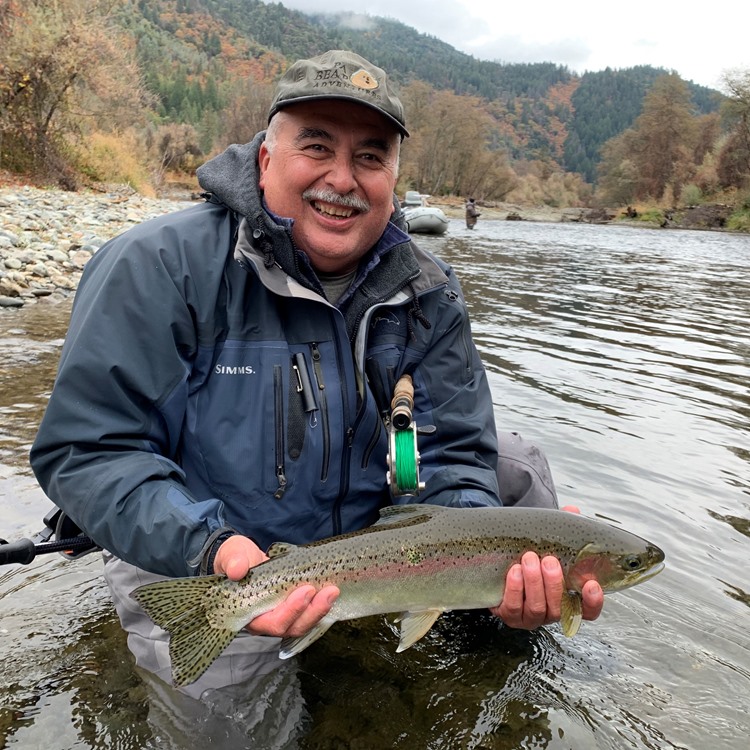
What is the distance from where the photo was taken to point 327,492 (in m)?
2.82

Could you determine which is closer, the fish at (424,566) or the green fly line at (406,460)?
the fish at (424,566)

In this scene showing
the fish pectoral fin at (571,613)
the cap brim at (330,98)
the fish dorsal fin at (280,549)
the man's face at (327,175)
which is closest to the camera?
the fish dorsal fin at (280,549)

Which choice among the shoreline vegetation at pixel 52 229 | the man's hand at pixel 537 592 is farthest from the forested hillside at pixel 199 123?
the man's hand at pixel 537 592

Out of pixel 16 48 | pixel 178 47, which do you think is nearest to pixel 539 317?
pixel 16 48

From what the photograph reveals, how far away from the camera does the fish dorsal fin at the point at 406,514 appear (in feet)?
8.63

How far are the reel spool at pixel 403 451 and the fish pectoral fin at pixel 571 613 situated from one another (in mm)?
694

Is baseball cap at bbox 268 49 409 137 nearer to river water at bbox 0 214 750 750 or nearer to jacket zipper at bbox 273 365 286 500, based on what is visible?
jacket zipper at bbox 273 365 286 500

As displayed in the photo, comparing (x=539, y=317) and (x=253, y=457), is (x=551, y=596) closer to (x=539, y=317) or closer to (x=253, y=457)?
(x=253, y=457)

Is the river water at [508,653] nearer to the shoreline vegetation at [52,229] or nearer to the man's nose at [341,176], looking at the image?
the man's nose at [341,176]

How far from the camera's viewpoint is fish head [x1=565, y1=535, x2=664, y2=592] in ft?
8.59

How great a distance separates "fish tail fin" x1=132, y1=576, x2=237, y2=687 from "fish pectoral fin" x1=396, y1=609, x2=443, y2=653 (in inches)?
25.6

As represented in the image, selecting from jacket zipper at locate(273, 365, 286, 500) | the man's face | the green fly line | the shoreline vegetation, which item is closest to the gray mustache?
the man's face

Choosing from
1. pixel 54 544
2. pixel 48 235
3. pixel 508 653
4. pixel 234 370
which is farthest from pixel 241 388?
pixel 48 235

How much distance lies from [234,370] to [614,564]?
162 cm
